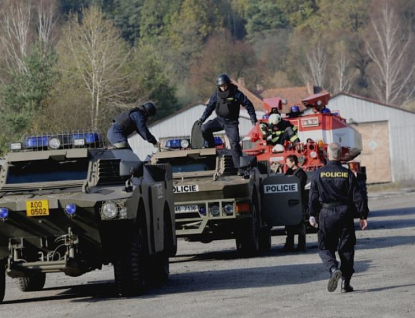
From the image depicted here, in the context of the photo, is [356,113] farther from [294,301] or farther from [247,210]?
[294,301]

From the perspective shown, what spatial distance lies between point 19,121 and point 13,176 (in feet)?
140

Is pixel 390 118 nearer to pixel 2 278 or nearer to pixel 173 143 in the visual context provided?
pixel 173 143

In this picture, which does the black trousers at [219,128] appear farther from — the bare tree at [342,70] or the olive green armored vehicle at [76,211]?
the bare tree at [342,70]

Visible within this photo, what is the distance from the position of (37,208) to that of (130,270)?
132cm

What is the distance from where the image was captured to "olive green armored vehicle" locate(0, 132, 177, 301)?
1492 centimetres

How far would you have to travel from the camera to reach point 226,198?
66.8 ft

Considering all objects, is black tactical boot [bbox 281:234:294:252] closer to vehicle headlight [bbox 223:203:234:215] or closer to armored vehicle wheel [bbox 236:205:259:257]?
armored vehicle wheel [bbox 236:205:259:257]

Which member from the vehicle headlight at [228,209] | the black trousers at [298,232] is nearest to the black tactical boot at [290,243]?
the black trousers at [298,232]

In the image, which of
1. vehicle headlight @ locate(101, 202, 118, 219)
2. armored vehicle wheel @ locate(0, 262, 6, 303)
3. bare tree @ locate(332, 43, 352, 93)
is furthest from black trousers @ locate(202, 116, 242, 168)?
bare tree @ locate(332, 43, 352, 93)

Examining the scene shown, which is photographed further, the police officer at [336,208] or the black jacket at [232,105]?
the black jacket at [232,105]

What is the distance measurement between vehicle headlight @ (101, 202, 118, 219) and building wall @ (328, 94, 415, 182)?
158ft

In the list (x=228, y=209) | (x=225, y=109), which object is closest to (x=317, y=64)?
(x=225, y=109)

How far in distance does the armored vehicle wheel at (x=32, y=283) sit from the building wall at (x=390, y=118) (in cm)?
4588

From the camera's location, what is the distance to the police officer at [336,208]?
15023mm
